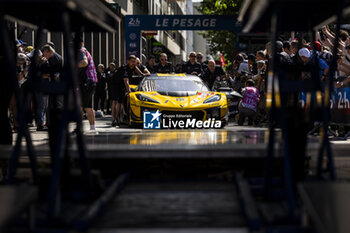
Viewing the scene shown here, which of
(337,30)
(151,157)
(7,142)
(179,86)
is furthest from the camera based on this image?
(179,86)

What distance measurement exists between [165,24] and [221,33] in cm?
1755

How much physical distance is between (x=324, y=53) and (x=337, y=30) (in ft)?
22.9

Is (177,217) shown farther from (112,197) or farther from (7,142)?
(7,142)

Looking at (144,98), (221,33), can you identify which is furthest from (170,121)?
(221,33)

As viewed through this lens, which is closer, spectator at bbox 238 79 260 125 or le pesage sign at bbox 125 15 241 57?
spectator at bbox 238 79 260 125

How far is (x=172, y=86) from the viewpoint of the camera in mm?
14141

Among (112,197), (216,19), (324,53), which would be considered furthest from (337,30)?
(216,19)

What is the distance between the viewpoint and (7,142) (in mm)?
7992

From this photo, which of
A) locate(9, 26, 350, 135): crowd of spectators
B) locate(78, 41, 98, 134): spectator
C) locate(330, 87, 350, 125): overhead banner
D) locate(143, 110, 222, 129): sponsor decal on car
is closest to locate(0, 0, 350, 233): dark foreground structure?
locate(9, 26, 350, 135): crowd of spectators

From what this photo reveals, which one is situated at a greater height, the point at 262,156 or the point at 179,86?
the point at 179,86

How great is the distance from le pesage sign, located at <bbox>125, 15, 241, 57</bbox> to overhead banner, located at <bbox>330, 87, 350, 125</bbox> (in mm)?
19960

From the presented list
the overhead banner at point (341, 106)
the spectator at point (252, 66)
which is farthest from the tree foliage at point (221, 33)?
the overhead banner at point (341, 106)

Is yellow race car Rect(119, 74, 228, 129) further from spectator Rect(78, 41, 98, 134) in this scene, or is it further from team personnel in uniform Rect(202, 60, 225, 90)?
team personnel in uniform Rect(202, 60, 225, 90)

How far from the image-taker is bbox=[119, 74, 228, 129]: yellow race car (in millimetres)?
12914
